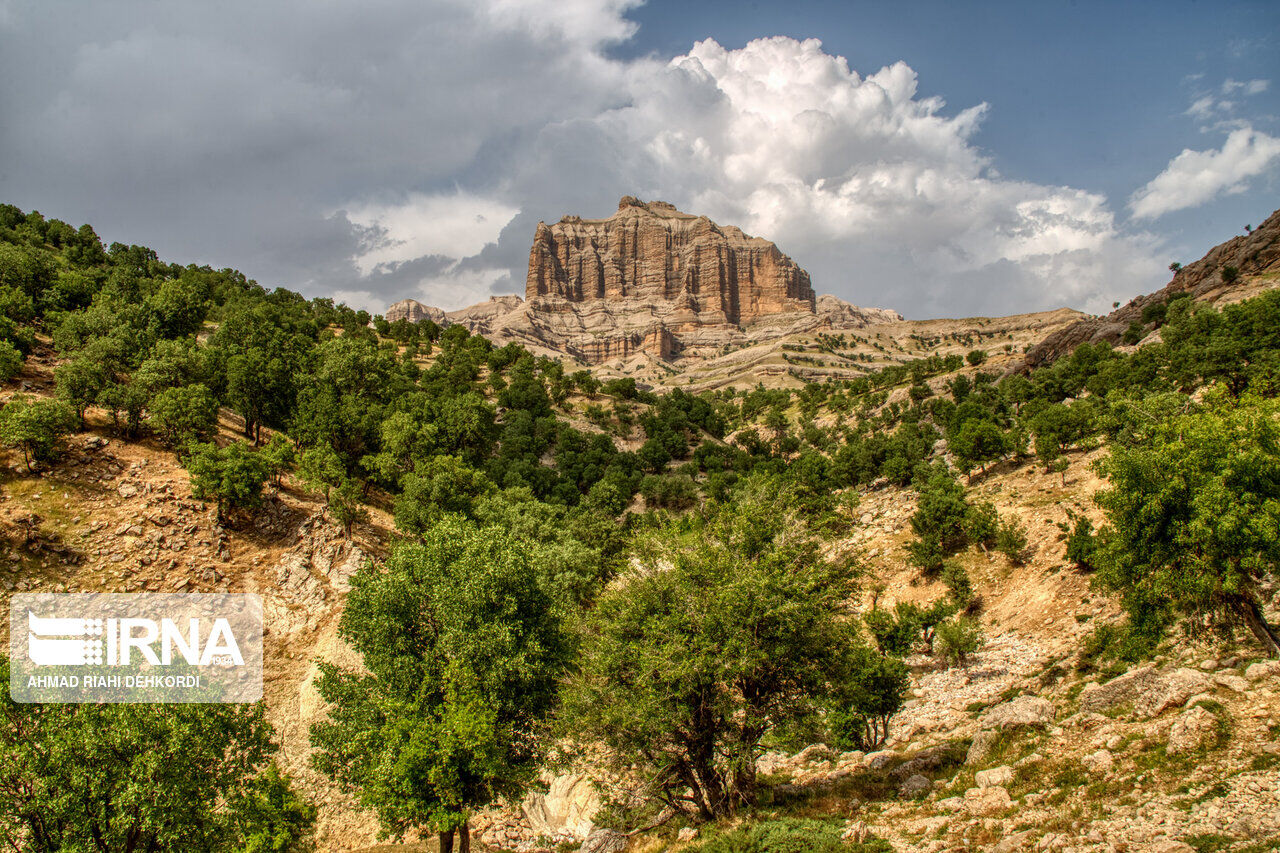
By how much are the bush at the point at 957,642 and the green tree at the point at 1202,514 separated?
16.9 meters

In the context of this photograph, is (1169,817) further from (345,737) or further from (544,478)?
(544,478)

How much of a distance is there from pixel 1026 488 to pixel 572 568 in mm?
41261

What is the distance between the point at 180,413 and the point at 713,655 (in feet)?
136

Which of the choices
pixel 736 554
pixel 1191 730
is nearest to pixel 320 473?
pixel 736 554

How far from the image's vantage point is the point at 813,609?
1644 cm

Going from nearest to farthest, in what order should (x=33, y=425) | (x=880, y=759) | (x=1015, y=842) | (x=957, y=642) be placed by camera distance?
(x=1015, y=842) → (x=880, y=759) → (x=33, y=425) → (x=957, y=642)

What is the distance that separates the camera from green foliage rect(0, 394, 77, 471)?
31.1m

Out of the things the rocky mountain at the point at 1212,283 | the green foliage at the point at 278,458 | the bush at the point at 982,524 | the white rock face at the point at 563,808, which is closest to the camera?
the white rock face at the point at 563,808

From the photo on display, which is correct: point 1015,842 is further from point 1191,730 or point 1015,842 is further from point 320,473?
point 320,473

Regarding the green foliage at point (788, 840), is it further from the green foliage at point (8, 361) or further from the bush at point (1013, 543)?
the green foliage at point (8, 361)

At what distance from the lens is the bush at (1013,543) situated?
136ft

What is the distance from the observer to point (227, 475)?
3481 centimetres

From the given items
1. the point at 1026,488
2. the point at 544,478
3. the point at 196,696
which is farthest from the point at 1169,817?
the point at 544,478

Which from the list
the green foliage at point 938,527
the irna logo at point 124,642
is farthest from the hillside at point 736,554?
the irna logo at point 124,642
